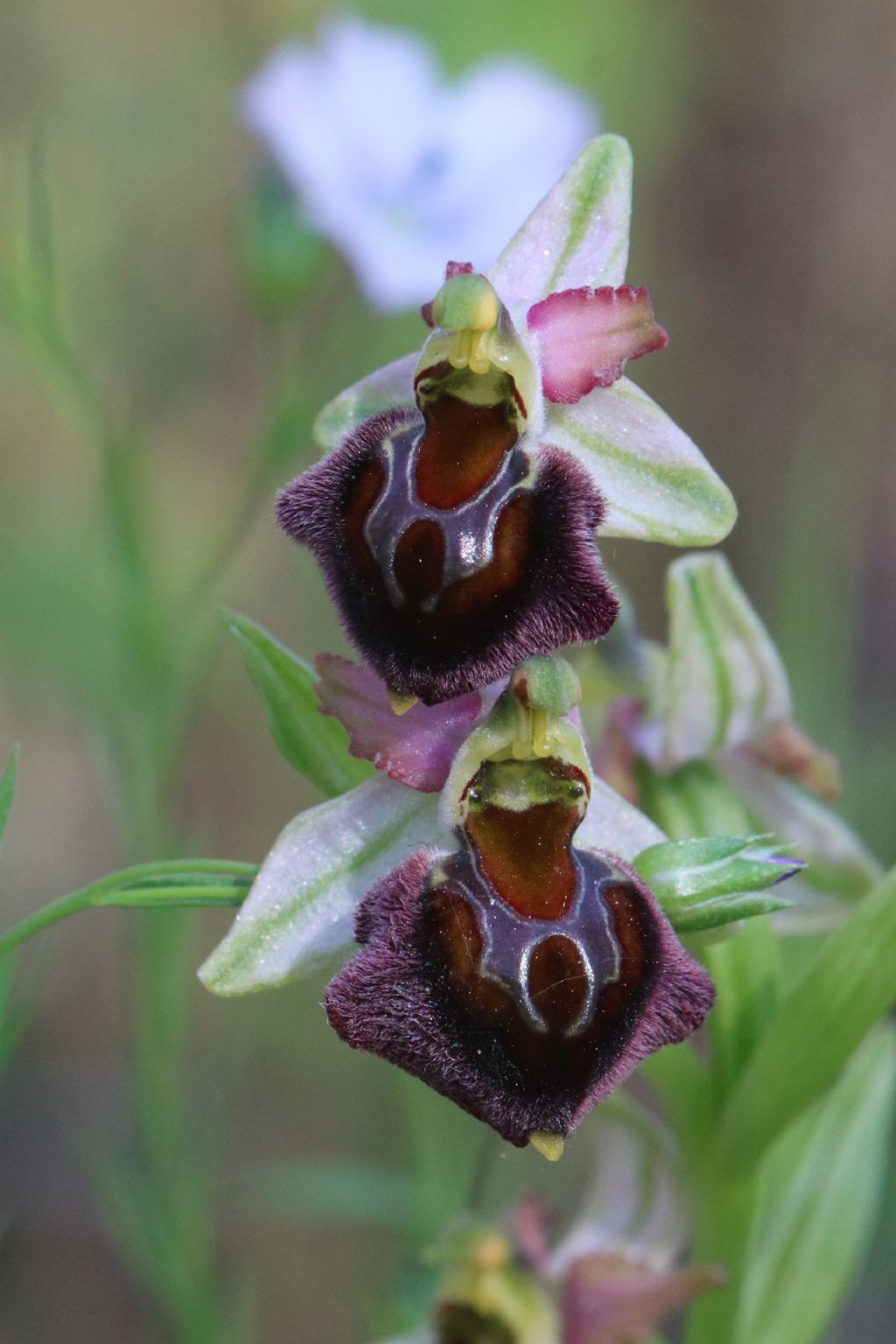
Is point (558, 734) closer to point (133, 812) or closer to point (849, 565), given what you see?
point (133, 812)

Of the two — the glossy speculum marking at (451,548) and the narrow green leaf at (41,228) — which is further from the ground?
the narrow green leaf at (41,228)

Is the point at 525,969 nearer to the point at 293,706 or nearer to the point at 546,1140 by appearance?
the point at 546,1140

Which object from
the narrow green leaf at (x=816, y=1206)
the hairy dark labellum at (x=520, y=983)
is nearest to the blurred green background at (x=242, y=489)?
the narrow green leaf at (x=816, y=1206)

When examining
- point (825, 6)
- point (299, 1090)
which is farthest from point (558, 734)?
point (825, 6)

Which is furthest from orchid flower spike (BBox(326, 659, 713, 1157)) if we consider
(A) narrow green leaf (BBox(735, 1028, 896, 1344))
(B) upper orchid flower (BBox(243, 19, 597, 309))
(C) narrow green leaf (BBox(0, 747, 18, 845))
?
(B) upper orchid flower (BBox(243, 19, 597, 309))

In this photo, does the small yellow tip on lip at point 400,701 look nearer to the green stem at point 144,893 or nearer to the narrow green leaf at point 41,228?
the green stem at point 144,893

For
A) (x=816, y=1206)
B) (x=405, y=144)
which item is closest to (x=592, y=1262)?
(x=816, y=1206)

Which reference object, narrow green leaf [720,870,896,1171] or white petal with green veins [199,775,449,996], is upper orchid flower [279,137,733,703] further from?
narrow green leaf [720,870,896,1171]
